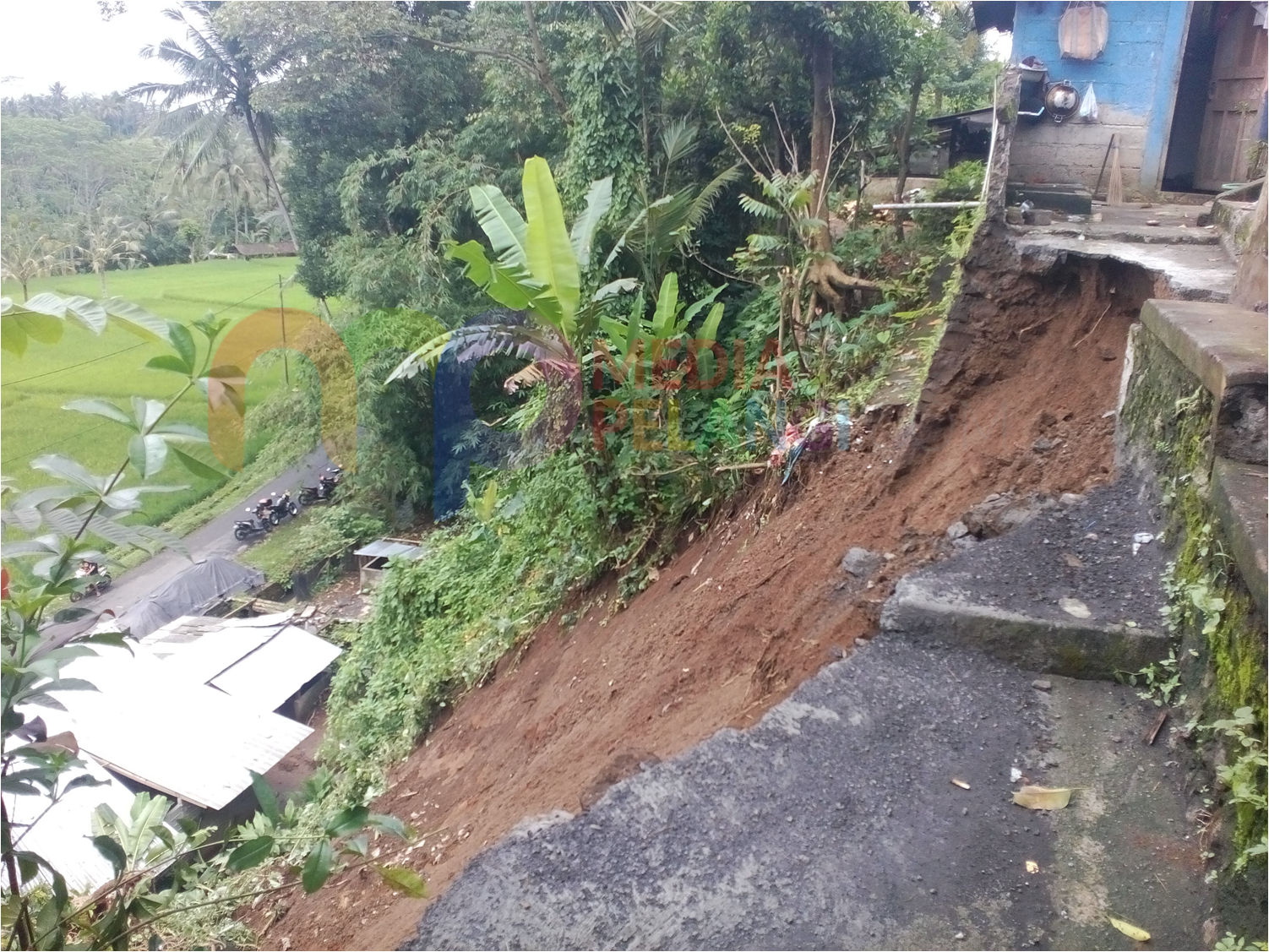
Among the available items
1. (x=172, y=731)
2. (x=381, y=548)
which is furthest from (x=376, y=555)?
(x=172, y=731)

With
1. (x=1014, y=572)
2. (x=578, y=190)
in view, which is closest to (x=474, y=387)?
(x=578, y=190)

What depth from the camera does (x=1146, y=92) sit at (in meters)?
5.31

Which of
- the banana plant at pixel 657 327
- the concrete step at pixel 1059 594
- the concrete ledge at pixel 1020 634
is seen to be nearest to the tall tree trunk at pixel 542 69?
the banana plant at pixel 657 327

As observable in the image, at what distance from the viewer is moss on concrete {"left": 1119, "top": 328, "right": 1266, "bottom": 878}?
1.82 m

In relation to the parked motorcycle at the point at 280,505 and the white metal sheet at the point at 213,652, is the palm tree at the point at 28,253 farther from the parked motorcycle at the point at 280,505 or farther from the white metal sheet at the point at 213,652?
the parked motorcycle at the point at 280,505

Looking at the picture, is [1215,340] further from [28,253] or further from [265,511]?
[265,511]

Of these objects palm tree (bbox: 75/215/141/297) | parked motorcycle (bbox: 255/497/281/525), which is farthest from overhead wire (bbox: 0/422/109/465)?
parked motorcycle (bbox: 255/497/281/525)

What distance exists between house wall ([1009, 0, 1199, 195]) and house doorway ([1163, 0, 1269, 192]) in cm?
14

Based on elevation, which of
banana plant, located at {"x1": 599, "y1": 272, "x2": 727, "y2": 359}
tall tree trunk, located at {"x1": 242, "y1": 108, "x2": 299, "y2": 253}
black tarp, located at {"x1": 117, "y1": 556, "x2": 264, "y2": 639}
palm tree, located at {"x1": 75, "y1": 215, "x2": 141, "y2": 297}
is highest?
tall tree trunk, located at {"x1": 242, "y1": 108, "x2": 299, "y2": 253}

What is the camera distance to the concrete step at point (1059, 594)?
7.59 feet

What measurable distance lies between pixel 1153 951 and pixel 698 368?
13.4ft

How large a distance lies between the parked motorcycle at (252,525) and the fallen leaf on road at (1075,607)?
11104 millimetres

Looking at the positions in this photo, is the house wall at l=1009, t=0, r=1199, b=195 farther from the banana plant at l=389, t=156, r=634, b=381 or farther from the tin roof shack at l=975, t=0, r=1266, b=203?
the banana plant at l=389, t=156, r=634, b=381

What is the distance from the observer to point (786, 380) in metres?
5.46
